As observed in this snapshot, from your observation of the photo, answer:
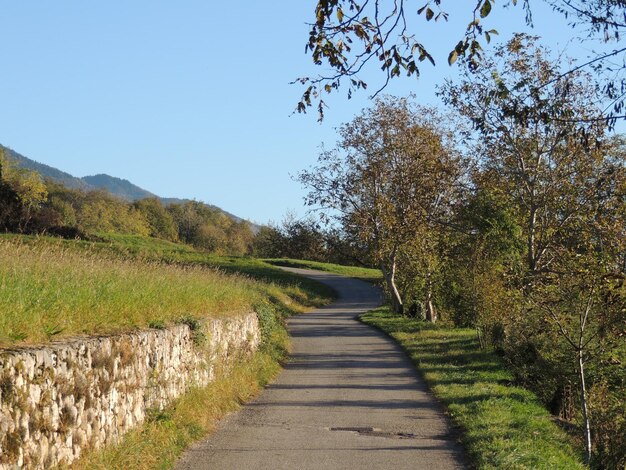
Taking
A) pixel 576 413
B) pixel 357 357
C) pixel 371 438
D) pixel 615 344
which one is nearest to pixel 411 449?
pixel 371 438

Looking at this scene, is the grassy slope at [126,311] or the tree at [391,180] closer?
the grassy slope at [126,311]

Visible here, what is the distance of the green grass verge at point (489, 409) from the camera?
9.88 m

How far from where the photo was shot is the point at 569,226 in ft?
92.8

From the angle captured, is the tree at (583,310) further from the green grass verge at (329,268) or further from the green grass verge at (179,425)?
the green grass verge at (329,268)

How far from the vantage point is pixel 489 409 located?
1291 cm

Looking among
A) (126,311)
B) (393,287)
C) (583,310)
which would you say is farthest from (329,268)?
(126,311)

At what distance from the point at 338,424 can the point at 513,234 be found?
64.1 feet

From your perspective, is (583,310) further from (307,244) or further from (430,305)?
(307,244)

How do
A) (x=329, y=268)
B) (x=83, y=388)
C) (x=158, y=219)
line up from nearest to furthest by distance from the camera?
(x=83, y=388) → (x=329, y=268) → (x=158, y=219)

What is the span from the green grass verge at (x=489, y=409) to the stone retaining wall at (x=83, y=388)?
4.22 m

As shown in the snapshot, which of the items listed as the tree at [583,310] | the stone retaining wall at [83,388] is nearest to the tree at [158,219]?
the tree at [583,310]

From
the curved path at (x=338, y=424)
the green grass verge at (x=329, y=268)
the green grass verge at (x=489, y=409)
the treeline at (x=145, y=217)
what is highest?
the treeline at (x=145, y=217)

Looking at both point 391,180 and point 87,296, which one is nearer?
point 87,296

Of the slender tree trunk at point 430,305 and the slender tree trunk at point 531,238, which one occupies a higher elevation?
the slender tree trunk at point 531,238
